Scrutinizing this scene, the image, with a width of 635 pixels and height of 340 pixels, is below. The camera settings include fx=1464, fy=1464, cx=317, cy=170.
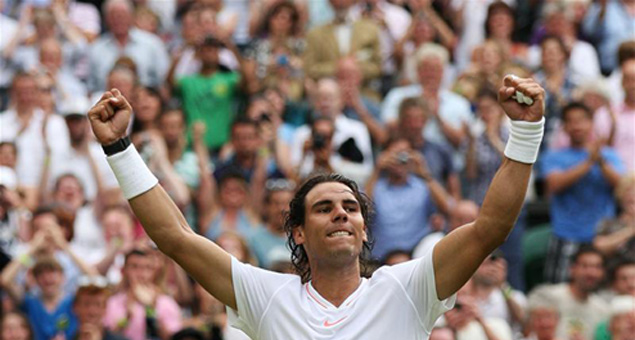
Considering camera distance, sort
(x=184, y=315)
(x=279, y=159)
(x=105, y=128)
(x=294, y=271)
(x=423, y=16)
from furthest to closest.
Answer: (x=423, y=16)
(x=279, y=159)
(x=184, y=315)
(x=294, y=271)
(x=105, y=128)

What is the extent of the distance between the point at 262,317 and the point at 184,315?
490 cm

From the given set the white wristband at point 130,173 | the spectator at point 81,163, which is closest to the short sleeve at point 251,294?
the white wristband at point 130,173

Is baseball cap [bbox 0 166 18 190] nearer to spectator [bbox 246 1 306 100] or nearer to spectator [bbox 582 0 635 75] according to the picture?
spectator [bbox 246 1 306 100]

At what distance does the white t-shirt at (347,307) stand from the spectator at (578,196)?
6038 millimetres

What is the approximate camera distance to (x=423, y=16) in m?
13.7

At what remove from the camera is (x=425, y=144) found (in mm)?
11828

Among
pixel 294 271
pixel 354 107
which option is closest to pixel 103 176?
pixel 354 107

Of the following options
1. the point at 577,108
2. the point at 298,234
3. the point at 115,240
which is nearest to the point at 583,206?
the point at 577,108

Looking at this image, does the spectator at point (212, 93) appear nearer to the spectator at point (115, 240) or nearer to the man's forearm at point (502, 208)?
the spectator at point (115, 240)

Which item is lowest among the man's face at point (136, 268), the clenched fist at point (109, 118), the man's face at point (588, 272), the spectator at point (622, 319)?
the spectator at point (622, 319)

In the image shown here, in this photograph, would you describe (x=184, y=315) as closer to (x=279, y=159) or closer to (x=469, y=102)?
(x=279, y=159)

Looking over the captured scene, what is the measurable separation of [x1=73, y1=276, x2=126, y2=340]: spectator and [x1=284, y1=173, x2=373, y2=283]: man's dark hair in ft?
11.8

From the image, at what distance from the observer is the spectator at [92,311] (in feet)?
31.1

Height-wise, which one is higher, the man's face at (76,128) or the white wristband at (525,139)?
the white wristband at (525,139)
